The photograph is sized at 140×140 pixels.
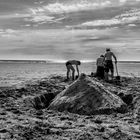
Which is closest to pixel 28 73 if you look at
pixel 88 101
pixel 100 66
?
pixel 100 66

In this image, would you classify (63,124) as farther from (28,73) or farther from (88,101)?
(28,73)

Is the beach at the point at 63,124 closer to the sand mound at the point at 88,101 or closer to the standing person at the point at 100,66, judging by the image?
the sand mound at the point at 88,101

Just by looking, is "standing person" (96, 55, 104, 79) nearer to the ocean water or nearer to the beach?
the ocean water

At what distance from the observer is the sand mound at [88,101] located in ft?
21.2

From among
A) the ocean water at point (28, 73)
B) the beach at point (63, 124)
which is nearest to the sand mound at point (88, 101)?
the beach at point (63, 124)

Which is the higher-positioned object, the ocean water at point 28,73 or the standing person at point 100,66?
the standing person at point 100,66

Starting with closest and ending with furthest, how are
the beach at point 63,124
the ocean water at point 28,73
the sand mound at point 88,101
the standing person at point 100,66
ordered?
the beach at point 63,124, the sand mound at point 88,101, the standing person at point 100,66, the ocean water at point 28,73

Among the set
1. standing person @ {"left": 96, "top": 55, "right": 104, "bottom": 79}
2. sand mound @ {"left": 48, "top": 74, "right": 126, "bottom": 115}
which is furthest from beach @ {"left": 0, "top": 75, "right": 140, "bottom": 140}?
standing person @ {"left": 96, "top": 55, "right": 104, "bottom": 79}

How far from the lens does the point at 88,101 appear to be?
Result: 6652mm

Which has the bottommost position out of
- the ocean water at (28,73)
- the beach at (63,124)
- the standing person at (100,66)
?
the beach at (63,124)

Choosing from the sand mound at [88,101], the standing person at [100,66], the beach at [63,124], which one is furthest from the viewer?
the standing person at [100,66]

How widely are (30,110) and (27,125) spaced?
1444 millimetres

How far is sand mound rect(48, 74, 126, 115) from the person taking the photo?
6.46 m

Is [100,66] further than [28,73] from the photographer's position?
No
